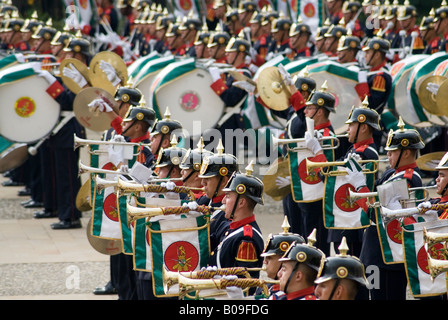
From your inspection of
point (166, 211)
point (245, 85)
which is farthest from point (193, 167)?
point (245, 85)

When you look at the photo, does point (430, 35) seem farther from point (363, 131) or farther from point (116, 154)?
point (116, 154)

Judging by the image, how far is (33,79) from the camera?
11570 mm

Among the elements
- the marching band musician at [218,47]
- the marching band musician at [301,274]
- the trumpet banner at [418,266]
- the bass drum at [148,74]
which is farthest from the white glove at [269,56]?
the marching band musician at [301,274]

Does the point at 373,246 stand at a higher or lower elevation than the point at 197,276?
lower

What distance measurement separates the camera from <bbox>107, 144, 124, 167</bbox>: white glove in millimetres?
8531

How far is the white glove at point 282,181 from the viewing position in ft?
30.3

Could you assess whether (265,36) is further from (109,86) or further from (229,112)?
(109,86)

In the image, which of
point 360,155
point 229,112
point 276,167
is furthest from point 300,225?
point 229,112

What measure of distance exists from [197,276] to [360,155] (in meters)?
3.18

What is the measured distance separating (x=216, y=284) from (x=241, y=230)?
0.95 m

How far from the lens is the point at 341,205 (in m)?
7.96

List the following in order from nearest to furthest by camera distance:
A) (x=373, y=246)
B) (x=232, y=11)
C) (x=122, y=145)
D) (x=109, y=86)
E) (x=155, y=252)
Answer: (x=155, y=252) < (x=373, y=246) < (x=122, y=145) < (x=109, y=86) < (x=232, y=11)

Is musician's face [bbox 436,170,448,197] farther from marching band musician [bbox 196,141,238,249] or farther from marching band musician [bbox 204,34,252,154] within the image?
marching band musician [bbox 204,34,252,154]

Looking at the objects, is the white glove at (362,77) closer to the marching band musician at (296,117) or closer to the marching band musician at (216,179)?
the marching band musician at (296,117)
